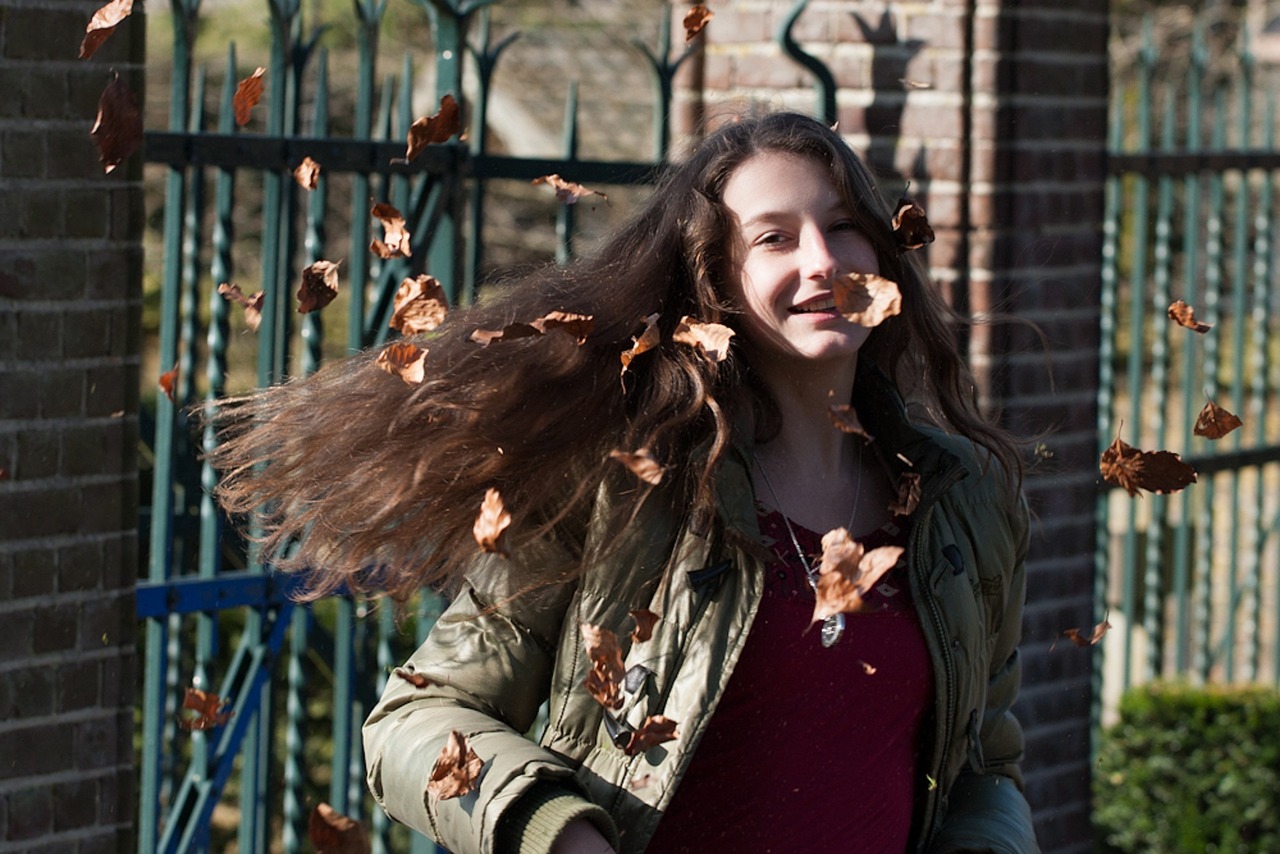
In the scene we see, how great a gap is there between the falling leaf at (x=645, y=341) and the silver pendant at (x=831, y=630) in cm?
43

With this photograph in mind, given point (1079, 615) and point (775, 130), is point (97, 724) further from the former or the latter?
point (1079, 615)

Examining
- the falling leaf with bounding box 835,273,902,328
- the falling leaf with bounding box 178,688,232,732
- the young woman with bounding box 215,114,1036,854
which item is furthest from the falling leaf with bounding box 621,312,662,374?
the falling leaf with bounding box 178,688,232,732

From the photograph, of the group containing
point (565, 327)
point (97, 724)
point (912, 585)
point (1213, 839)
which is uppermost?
point (565, 327)

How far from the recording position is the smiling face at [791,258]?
7.44 ft

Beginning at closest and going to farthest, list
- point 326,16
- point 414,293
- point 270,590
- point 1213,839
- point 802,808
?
point 802,808 → point 414,293 → point 270,590 → point 1213,839 → point 326,16

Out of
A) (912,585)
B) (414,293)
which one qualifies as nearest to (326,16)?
(414,293)

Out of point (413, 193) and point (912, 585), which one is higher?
point (413, 193)

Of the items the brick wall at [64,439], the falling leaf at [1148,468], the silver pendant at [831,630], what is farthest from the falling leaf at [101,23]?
the falling leaf at [1148,468]

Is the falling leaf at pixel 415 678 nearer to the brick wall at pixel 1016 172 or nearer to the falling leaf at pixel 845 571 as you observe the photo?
the falling leaf at pixel 845 571

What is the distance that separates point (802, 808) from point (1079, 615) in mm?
2614

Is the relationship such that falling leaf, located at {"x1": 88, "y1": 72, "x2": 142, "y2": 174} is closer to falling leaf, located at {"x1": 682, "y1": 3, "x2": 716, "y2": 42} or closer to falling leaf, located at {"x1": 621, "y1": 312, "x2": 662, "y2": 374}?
falling leaf, located at {"x1": 621, "y1": 312, "x2": 662, "y2": 374}

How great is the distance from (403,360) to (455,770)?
24.5 inches

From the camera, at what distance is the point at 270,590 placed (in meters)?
3.44

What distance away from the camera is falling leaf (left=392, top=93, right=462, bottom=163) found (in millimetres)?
3324
